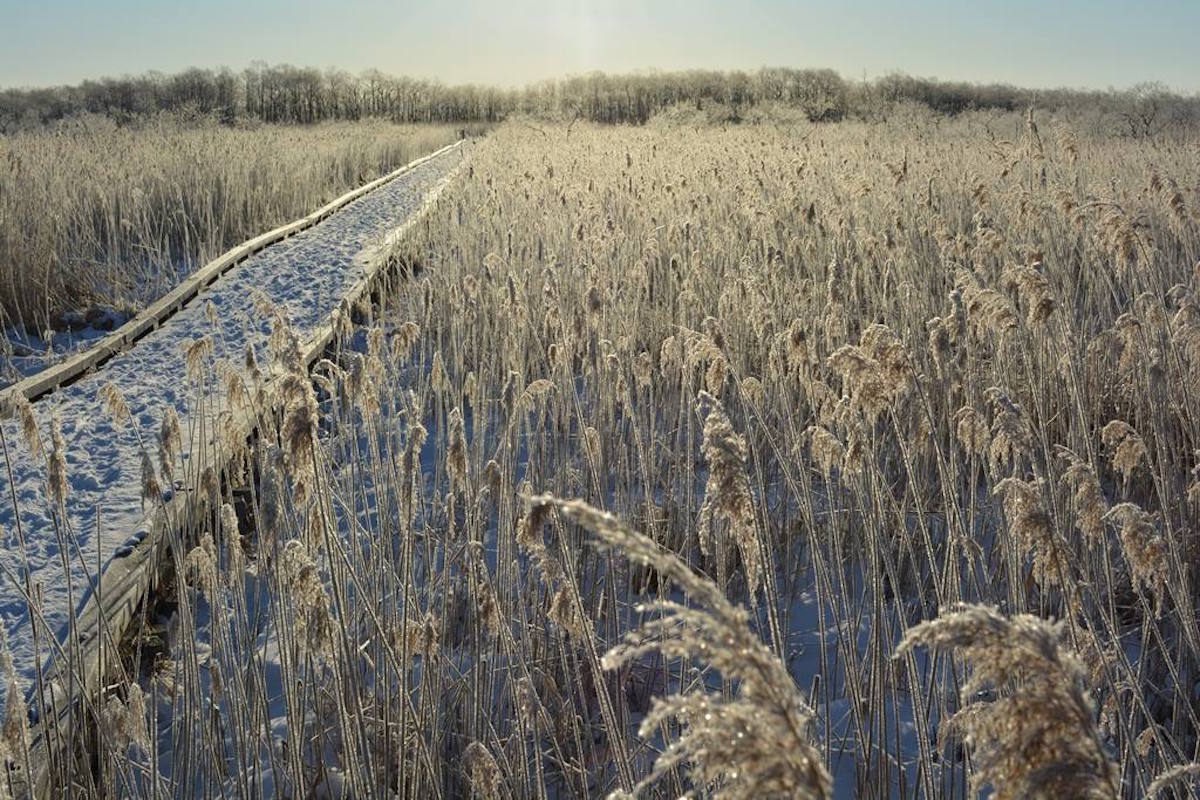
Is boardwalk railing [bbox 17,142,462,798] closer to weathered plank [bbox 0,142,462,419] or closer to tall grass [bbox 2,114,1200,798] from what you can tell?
weathered plank [bbox 0,142,462,419]

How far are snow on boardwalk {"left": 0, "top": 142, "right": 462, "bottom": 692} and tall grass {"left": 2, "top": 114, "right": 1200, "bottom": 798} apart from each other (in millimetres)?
348

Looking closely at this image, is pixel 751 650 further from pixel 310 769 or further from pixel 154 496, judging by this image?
pixel 310 769

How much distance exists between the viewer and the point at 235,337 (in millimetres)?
6820

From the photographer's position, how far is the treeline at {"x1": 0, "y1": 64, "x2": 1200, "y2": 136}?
137 ft

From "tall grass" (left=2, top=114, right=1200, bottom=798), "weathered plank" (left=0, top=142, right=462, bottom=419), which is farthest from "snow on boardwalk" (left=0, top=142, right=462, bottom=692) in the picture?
"tall grass" (left=2, top=114, right=1200, bottom=798)

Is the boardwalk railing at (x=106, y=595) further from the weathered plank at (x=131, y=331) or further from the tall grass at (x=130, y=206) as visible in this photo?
the tall grass at (x=130, y=206)

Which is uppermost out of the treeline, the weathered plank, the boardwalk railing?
the treeline

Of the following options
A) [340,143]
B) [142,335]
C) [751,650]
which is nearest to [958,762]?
[751,650]

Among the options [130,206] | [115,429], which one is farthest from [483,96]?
[115,429]

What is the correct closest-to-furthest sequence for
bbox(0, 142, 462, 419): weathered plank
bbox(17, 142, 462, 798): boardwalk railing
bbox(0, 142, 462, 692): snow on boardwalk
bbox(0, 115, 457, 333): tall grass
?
bbox(17, 142, 462, 798): boardwalk railing → bbox(0, 142, 462, 692): snow on boardwalk → bbox(0, 142, 462, 419): weathered plank → bbox(0, 115, 457, 333): tall grass

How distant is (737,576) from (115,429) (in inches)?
118

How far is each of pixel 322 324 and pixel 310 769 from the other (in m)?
4.55

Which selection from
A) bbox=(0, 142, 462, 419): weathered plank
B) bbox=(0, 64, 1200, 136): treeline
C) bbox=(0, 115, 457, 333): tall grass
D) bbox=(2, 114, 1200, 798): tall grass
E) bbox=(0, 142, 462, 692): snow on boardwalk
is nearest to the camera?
bbox=(2, 114, 1200, 798): tall grass

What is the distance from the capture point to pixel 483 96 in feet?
167
